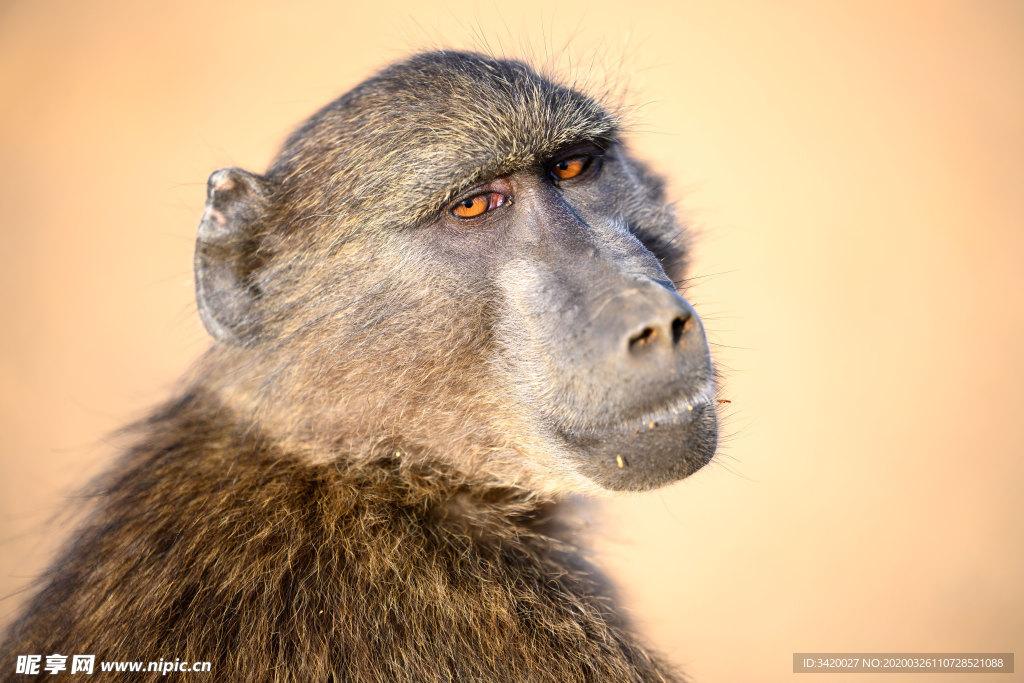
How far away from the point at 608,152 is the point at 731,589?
17.9ft

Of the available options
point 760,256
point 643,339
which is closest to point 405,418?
point 643,339

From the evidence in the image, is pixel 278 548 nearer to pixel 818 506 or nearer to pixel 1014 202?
pixel 818 506

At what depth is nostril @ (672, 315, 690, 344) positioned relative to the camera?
201 centimetres

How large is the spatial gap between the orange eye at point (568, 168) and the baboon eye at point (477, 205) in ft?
1.09

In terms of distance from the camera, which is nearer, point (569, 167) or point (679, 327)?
point (679, 327)

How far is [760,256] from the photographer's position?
951cm

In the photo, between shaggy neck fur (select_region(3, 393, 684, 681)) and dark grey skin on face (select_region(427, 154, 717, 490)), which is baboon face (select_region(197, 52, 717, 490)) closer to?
dark grey skin on face (select_region(427, 154, 717, 490))

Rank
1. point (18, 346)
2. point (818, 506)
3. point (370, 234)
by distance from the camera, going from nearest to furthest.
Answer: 1. point (370, 234)
2. point (818, 506)
3. point (18, 346)

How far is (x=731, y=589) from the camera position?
7191 millimetres

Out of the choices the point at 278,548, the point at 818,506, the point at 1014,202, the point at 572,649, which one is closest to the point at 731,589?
the point at 818,506

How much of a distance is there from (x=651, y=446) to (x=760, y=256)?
7.98 metres

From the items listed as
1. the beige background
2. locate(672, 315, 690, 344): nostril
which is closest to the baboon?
locate(672, 315, 690, 344): nostril

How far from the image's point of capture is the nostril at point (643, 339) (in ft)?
6.55

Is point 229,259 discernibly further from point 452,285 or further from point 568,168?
Answer: point 568,168
